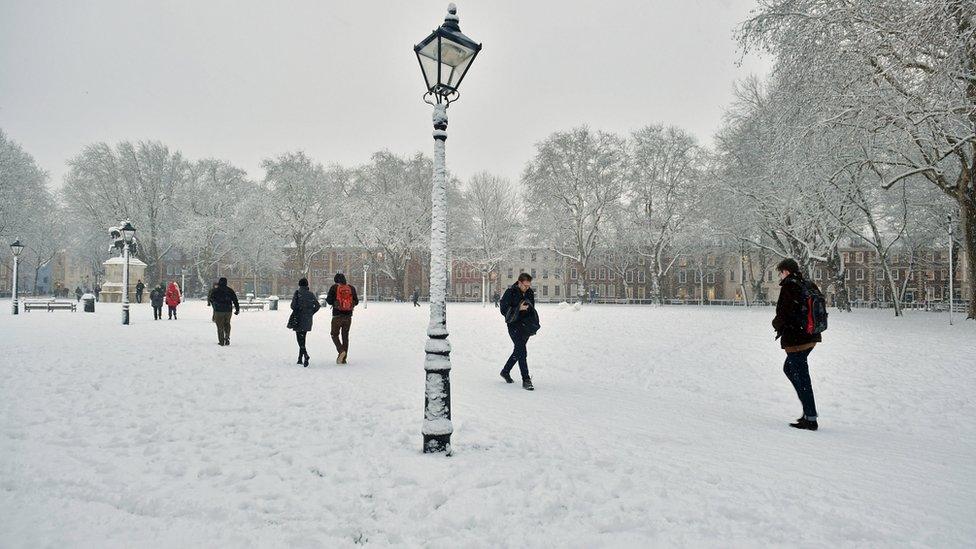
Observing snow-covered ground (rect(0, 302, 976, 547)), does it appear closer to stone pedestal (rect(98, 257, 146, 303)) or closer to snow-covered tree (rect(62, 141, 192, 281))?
stone pedestal (rect(98, 257, 146, 303))

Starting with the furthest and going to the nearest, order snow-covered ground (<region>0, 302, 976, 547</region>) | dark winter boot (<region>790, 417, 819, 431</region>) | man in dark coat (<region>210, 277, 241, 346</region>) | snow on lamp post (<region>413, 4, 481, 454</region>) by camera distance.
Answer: man in dark coat (<region>210, 277, 241, 346</region>)
dark winter boot (<region>790, 417, 819, 431</region>)
snow on lamp post (<region>413, 4, 481, 454</region>)
snow-covered ground (<region>0, 302, 976, 547</region>)

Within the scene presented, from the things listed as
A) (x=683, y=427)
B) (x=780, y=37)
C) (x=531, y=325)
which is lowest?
(x=683, y=427)

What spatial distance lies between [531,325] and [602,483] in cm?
477

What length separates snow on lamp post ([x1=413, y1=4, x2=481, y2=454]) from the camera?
501 centimetres

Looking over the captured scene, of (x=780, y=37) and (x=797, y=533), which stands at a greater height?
(x=780, y=37)

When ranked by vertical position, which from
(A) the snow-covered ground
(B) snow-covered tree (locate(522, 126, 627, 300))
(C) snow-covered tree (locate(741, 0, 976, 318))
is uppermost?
(B) snow-covered tree (locate(522, 126, 627, 300))

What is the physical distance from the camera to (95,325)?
1975cm

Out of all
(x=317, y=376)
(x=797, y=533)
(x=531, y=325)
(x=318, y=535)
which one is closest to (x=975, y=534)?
(x=797, y=533)

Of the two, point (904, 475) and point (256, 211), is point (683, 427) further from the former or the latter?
point (256, 211)

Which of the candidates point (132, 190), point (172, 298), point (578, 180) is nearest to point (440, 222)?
point (172, 298)

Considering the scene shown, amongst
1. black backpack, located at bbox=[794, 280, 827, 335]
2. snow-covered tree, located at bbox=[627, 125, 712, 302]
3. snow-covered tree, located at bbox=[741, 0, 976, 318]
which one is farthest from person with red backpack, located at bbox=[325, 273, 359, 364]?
snow-covered tree, located at bbox=[627, 125, 712, 302]

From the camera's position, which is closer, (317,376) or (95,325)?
(317,376)

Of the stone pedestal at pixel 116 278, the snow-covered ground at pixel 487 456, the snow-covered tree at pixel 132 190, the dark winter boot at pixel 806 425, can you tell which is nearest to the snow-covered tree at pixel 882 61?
the snow-covered ground at pixel 487 456

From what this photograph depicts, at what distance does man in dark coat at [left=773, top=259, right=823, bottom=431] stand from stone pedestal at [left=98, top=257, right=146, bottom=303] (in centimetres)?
4374
